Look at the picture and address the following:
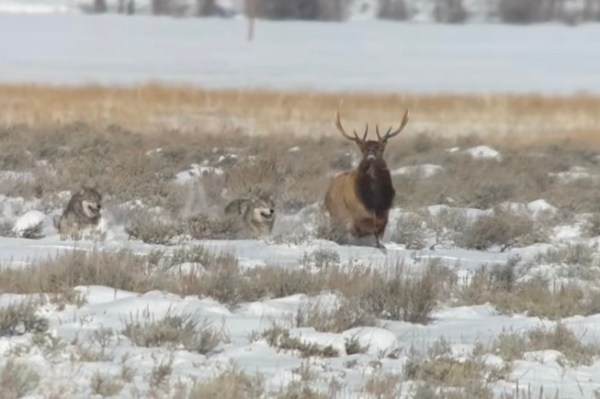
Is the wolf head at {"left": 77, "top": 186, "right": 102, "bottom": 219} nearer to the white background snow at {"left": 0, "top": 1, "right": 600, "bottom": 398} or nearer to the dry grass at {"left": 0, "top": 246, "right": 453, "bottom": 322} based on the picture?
the white background snow at {"left": 0, "top": 1, "right": 600, "bottom": 398}

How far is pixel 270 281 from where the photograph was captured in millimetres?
8648

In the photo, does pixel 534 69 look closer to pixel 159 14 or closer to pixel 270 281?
pixel 159 14

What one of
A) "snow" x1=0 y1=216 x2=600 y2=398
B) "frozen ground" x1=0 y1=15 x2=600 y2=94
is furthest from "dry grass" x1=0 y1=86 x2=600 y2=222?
"frozen ground" x1=0 y1=15 x2=600 y2=94

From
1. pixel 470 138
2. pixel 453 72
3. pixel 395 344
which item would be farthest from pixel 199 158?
pixel 453 72

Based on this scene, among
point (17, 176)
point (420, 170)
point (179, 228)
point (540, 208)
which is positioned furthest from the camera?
point (420, 170)

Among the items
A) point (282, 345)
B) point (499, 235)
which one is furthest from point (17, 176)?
point (282, 345)

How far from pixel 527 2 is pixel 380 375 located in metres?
54.6

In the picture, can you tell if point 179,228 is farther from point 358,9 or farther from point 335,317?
point 358,9

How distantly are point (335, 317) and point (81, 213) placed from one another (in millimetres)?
5219

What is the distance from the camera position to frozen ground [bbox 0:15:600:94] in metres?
42.8

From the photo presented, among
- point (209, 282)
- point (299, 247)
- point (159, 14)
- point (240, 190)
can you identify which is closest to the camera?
point (209, 282)

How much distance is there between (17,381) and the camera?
5773 millimetres

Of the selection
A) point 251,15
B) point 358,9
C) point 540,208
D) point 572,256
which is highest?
point 572,256

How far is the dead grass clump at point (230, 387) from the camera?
574cm
